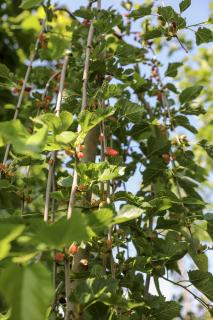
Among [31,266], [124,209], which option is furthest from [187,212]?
[31,266]

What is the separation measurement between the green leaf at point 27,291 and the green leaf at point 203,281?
2.09 ft

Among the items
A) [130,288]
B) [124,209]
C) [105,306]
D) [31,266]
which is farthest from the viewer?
[130,288]

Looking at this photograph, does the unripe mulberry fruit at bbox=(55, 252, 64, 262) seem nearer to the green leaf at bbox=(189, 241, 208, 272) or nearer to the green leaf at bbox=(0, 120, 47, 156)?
the green leaf at bbox=(0, 120, 47, 156)

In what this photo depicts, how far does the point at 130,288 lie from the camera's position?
104 cm

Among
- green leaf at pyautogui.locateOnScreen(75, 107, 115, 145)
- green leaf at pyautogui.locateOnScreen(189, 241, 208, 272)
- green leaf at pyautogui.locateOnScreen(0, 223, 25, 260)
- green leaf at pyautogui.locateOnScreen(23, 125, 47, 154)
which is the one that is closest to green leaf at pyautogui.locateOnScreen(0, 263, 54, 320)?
green leaf at pyautogui.locateOnScreen(0, 223, 25, 260)

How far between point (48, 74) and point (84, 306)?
125cm

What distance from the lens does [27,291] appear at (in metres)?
0.45

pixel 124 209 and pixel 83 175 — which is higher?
pixel 83 175

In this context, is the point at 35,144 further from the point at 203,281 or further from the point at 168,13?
the point at 168,13

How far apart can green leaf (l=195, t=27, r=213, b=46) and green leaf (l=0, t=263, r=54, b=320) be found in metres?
0.99

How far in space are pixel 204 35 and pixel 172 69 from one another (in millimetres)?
400

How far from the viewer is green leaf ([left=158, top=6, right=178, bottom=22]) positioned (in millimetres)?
1187

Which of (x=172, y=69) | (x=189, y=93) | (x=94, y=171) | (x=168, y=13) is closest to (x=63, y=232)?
(x=94, y=171)

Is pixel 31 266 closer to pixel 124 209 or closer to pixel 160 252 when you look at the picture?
pixel 124 209
